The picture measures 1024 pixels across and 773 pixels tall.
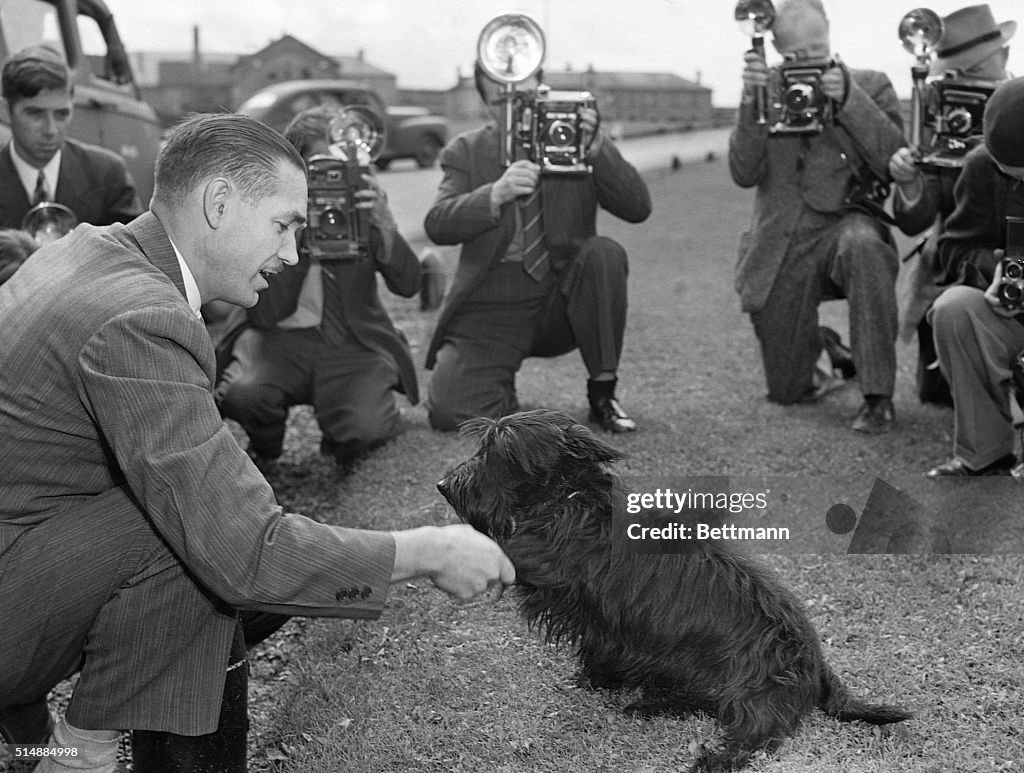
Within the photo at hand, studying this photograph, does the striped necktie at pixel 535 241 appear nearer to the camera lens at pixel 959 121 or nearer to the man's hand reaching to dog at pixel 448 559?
the camera lens at pixel 959 121

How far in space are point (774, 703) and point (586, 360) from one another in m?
3.04

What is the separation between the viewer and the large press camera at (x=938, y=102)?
15.4ft

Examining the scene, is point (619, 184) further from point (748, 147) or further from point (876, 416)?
point (876, 416)

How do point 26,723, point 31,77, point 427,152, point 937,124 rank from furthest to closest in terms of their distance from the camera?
point 427,152 → point 31,77 → point 937,124 → point 26,723

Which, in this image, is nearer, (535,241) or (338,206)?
(338,206)

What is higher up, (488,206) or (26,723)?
(488,206)

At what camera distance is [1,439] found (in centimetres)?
230

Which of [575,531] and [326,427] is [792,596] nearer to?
[575,531]

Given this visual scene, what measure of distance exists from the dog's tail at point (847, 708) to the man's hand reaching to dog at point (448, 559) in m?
0.99

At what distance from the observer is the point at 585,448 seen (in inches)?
102

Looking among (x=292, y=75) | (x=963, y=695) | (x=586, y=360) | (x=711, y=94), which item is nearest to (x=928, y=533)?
(x=963, y=695)

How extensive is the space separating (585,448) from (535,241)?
3064 millimetres

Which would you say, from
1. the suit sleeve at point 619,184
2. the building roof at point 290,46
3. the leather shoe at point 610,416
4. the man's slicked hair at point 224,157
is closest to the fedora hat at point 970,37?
the suit sleeve at point 619,184

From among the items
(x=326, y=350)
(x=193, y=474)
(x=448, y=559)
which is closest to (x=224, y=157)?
(x=193, y=474)
